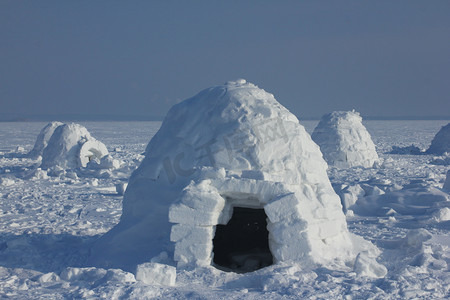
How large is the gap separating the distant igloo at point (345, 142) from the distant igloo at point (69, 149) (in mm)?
9211

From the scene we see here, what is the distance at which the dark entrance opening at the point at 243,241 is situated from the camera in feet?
23.4

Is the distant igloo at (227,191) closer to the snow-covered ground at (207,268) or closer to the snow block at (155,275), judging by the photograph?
the snow-covered ground at (207,268)

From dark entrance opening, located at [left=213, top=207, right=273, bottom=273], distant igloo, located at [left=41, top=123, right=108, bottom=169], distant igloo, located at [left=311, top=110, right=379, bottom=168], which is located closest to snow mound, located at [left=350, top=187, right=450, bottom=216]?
dark entrance opening, located at [left=213, top=207, right=273, bottom=273]

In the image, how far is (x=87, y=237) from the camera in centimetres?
822

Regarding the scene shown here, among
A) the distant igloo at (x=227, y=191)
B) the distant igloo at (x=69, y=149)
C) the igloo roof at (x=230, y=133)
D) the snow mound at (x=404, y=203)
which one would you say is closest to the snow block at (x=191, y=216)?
the distant igloo at (x=227, y=191)

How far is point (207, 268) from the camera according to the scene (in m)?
5.43

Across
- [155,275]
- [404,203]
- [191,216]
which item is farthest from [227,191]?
[404,203]

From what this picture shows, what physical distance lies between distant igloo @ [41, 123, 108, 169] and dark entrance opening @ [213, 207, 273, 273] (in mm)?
12328

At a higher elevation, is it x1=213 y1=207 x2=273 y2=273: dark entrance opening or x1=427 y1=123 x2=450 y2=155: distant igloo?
x1=427 y1=123 x2=450 y2=155: distant igloo

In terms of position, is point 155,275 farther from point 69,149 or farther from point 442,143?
point 442,143

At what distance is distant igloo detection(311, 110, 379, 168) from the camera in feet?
60.8

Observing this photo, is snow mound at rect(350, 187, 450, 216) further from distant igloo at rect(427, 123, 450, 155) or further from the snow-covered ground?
distant igloo at rect(427, 123, 450, 155)

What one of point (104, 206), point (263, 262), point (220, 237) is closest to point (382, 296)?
point (263, 262)

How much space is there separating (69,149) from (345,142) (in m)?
10.7
